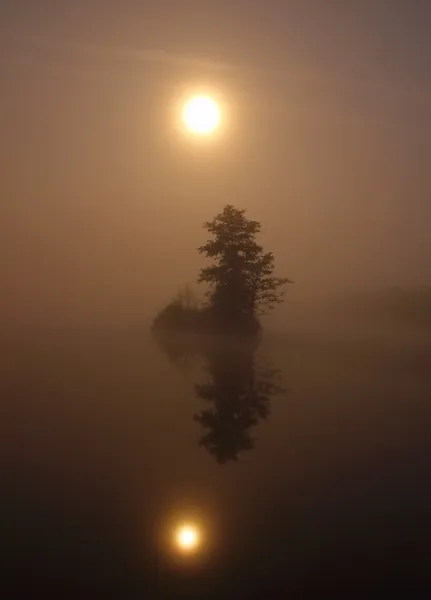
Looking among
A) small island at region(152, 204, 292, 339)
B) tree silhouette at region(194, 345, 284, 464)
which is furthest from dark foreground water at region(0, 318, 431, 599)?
small island at region(152, 204, 292, 339)

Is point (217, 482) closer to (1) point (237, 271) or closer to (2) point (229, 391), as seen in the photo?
(2) point (229, 391)

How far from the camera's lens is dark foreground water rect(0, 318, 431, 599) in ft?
14.6

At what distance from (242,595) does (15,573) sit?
219cm

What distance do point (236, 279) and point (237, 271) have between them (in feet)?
0.92

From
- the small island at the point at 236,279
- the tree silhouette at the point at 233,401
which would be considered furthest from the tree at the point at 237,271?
the tree silhouette at the point at 233,401

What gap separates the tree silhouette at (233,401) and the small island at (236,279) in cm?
252

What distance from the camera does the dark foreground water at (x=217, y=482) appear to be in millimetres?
4441

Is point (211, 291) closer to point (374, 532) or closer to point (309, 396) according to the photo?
point (309, 396)

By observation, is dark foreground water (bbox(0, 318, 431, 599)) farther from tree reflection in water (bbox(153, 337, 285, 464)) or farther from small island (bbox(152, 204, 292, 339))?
small island (bbox(152, 204, 292, 339))

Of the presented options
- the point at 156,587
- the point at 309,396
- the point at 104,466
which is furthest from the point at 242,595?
the point at 309,396

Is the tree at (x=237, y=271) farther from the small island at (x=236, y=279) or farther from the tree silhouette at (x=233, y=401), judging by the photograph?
the tree silhouette at (x=233, y=401)

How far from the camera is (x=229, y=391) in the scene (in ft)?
32.9

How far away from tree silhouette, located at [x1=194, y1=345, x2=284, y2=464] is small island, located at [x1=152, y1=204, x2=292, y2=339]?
252 centimetres

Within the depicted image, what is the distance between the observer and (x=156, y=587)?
427 centimetres
